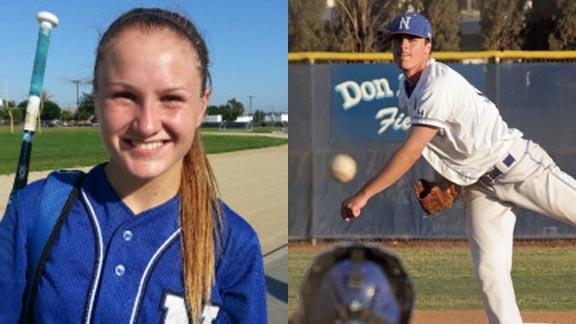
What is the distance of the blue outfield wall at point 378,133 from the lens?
16.2ft

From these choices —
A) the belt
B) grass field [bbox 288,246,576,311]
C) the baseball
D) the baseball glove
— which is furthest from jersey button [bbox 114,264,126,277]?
the baseball

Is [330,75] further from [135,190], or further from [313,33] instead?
[135,190]

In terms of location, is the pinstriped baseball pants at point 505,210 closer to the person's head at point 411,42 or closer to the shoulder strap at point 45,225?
the person's head at point 411,42

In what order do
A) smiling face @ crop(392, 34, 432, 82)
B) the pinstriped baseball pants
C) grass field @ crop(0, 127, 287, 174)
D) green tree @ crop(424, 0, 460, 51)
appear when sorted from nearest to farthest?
the pinstriped baseball pants < smiling face @ crop(392, 34, 432, 82) < green tree @ crop(424, 0, 460, 51) < grass field @ crop(0, 127, 287, 174)

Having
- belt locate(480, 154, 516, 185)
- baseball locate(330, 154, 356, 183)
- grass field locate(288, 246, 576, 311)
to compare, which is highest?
belt locate(480, 154, 516, 185)

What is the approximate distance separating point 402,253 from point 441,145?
2281 mm

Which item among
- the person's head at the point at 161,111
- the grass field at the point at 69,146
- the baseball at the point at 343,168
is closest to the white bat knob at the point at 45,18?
the person's head at the point at 161,111

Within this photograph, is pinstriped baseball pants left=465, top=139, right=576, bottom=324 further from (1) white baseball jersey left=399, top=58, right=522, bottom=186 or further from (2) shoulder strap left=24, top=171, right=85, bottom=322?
(2) shoulder strap left=24, top=171, right=85, bottom=322

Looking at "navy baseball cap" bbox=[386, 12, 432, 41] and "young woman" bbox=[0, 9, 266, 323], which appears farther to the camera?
"navy baseball cap" bbox=[386, 12, 432, 41]

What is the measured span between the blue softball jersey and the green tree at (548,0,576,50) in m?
6.14

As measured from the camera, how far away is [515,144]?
2.47 meters

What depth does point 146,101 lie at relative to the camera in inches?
31.0

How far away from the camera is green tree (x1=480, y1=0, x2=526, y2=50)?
6793 millimetres

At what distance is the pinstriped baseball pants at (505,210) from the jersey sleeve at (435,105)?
216 mm
